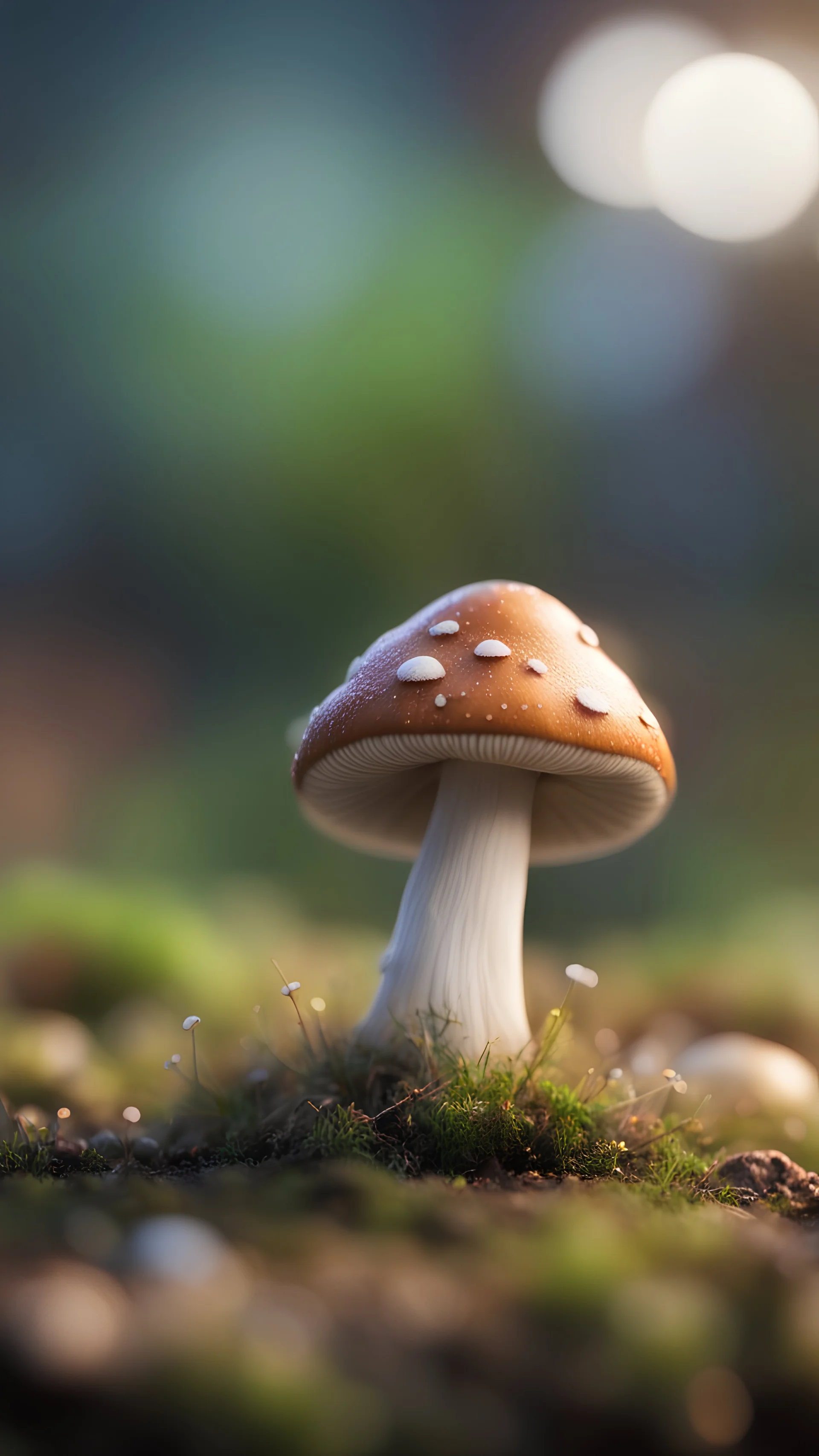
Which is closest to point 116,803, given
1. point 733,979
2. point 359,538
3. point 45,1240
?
point 359,538

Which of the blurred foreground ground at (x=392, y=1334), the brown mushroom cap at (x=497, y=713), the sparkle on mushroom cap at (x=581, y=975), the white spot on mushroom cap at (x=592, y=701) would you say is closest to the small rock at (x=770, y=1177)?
the sparkle on mushroom cap at (x=581, y=975)

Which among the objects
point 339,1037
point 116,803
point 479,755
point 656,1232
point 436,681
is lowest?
point 116,803

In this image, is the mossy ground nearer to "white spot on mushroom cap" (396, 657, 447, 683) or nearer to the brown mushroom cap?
the brown mushroom cap

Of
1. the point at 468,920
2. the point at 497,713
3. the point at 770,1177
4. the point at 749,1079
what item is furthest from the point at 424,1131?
the point at 749,1079

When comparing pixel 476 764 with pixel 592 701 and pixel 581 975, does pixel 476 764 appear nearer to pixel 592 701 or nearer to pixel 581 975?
pixel 592 701

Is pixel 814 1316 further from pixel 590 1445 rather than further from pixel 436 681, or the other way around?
pixel 436 681

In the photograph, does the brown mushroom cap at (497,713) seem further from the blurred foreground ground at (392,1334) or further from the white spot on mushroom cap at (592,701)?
the blurred foreground ground at (392,1334)
